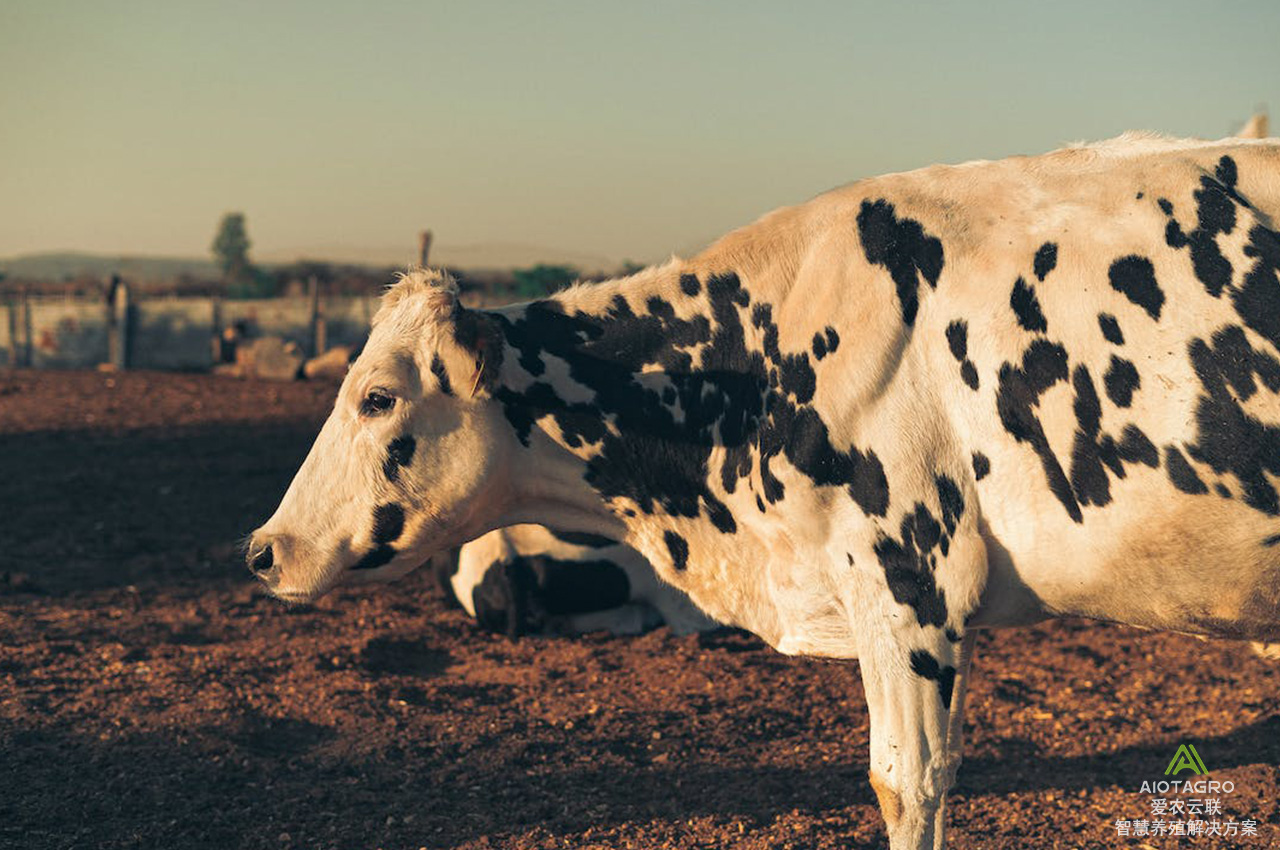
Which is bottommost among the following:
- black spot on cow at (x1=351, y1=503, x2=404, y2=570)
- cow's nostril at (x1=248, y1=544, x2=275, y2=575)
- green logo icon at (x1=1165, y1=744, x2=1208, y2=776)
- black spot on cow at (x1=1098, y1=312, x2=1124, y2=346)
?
green logo icon at (x1=1165, y1=744, x2=1208, y2=776)

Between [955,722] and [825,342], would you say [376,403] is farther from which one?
[955,722]

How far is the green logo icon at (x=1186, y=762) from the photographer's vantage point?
17.3 feet

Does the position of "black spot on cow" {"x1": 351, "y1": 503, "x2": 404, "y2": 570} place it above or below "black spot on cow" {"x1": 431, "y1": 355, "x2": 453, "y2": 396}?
below

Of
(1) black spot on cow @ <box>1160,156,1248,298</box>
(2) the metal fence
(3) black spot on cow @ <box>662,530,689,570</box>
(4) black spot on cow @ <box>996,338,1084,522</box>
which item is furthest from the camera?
(2) the metal fence

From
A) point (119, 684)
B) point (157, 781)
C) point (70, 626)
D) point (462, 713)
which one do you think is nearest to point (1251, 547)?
point (462, 713)

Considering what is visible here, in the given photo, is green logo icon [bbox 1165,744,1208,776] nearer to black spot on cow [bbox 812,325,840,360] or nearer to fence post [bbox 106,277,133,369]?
black spot on cow [bbox 812,325,840,360]

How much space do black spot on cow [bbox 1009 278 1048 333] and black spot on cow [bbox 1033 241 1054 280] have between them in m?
0.05

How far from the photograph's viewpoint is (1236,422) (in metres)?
3.48

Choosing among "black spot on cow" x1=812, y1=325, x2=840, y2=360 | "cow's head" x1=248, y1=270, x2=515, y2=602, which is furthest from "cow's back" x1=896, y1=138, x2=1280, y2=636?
"cow's head" x1=248, y1=270, x2=515, y2=602

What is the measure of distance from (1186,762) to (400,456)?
372cm

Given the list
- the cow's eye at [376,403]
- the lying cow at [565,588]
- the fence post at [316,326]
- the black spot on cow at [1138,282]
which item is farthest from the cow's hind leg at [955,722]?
the fence post at [316,326]

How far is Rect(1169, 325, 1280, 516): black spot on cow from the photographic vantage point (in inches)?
136

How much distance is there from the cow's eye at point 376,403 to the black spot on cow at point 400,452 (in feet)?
0.38

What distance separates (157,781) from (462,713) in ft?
4.95
